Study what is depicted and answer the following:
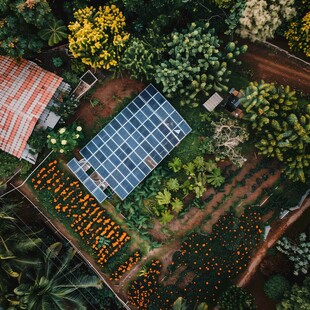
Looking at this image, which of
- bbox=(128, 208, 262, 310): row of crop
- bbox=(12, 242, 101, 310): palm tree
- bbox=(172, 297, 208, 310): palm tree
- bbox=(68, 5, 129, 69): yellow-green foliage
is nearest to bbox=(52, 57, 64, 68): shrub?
bbox=(68, 5, 129, 69): yellow-green foliage

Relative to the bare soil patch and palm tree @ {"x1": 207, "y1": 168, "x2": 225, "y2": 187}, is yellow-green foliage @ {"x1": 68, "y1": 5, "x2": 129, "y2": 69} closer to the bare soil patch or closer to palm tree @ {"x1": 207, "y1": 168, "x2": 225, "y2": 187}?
the bare soil patch

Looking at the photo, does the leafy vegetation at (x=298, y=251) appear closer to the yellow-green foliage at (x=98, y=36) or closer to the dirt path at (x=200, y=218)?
the dirt path at (x=200, y=218)

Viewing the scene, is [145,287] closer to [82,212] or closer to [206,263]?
[206,263]

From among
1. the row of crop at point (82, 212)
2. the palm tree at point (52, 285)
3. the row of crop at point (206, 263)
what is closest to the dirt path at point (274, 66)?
the row of crop at point (206, 263)

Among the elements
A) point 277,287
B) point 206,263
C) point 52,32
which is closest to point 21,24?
point 52,32

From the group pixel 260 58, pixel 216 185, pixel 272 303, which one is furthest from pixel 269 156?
pixel 272 303

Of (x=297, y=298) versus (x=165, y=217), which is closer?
(x=297, y=298)

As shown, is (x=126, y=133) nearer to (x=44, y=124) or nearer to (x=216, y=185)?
(x=44, y=124)
